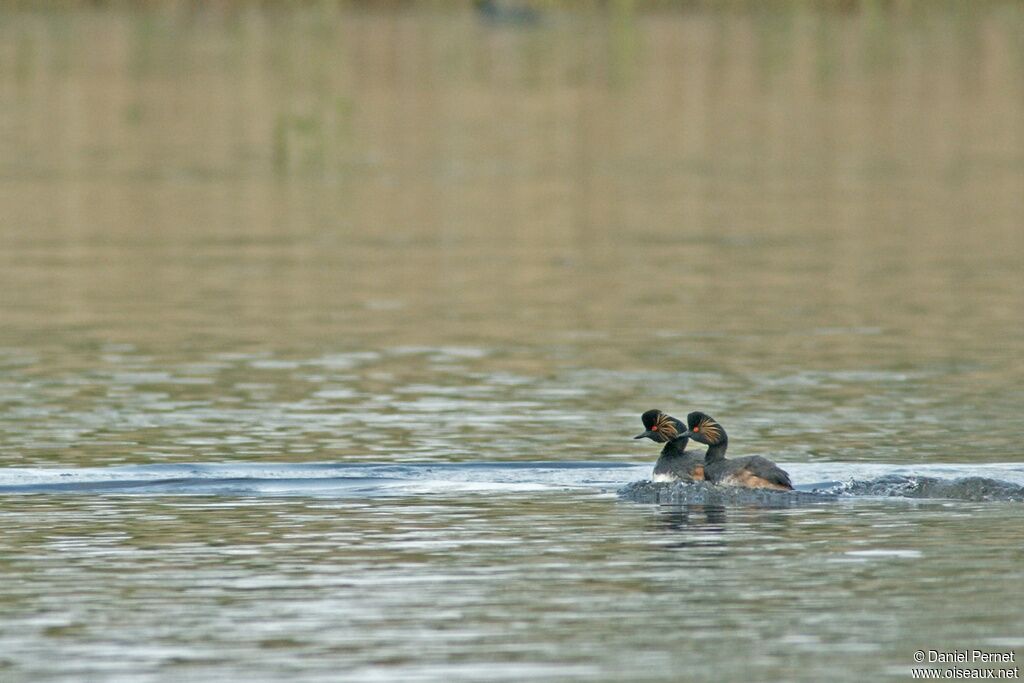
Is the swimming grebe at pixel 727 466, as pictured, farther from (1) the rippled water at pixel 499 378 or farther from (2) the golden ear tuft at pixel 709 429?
(1) the rippled water at pixel 499 378

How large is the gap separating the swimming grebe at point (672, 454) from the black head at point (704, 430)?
0.45ft

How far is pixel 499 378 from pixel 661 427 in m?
4.96

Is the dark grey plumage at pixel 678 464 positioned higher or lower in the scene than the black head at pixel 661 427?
lower

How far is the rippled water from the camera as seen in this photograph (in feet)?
38.1

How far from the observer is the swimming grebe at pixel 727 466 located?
14961 mm

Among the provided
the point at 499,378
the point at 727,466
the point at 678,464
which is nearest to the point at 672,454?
the point at 678,464

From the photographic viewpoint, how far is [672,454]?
15.8 meters

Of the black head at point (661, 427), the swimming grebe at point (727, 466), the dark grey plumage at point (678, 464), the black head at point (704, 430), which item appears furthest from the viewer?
the black head at point (661, 427)

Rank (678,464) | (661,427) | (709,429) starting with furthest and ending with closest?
(661,427) < (709,429) < (678,464)

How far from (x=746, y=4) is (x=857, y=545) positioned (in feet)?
233

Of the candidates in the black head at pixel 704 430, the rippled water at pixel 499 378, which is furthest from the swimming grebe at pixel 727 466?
the rippled water at pixel 499 378

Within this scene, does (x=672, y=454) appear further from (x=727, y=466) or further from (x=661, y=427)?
(x=727, y=466)

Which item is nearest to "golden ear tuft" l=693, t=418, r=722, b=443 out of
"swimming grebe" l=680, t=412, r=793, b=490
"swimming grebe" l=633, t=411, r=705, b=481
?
"swimming grebe" l=680, t=412, r=793, b=490

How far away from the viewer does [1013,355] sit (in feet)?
70.8
